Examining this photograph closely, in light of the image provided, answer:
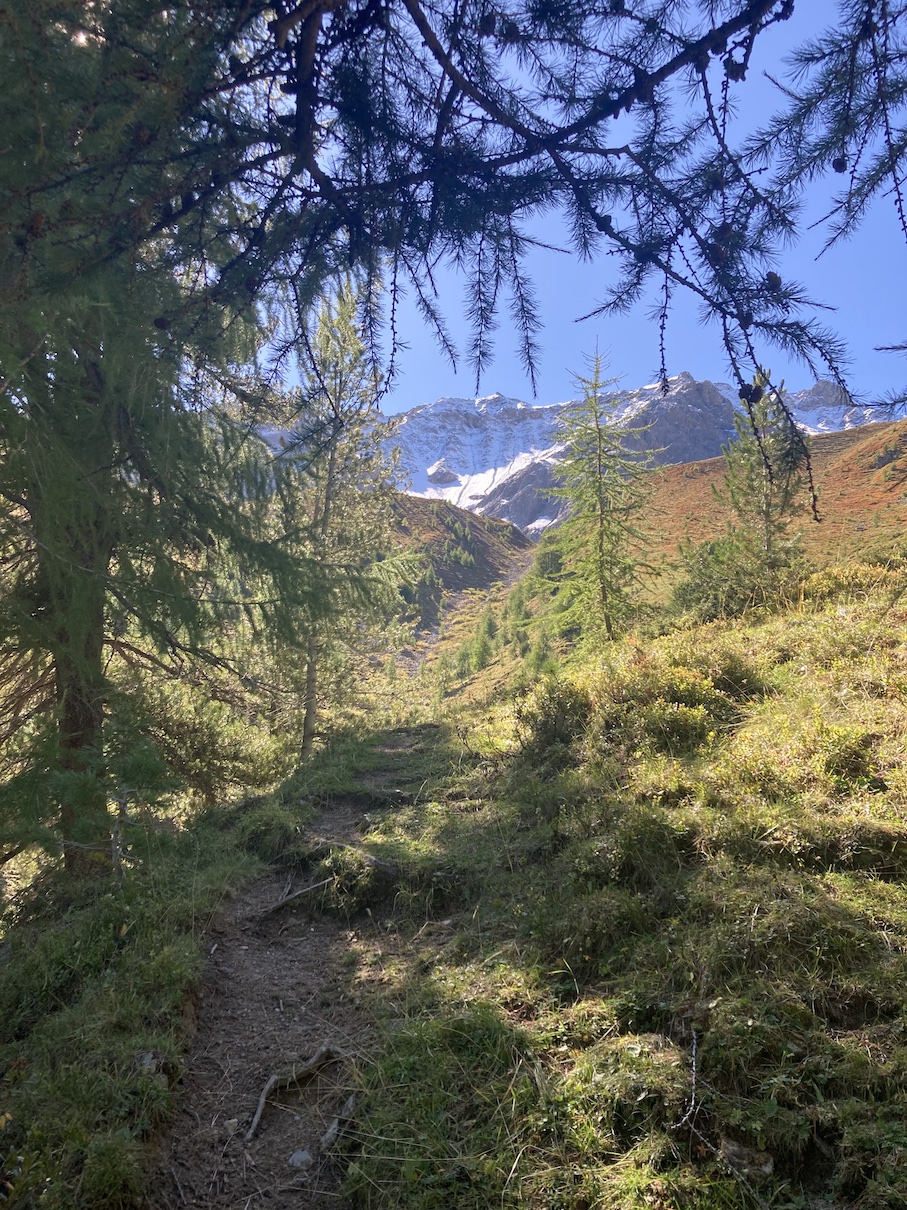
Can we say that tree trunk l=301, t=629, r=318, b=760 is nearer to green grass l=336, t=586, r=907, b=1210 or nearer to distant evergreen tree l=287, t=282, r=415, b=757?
distant evergreen tree l=287, t=282, r=415, b=757

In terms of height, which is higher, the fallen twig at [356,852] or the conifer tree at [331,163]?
the conifer tree at [331,163]

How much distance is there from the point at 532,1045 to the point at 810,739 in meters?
3.09

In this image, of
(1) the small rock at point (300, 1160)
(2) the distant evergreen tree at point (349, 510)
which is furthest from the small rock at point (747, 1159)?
(2) the distant evergreen tree at point (349, 510)

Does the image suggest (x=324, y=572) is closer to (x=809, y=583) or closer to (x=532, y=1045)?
(x=532, y=1045)

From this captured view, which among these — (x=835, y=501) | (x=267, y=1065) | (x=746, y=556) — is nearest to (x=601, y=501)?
(x=746, y=556)

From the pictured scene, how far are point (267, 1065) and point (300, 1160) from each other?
0.62 meters

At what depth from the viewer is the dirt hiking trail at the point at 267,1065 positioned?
2410 mm

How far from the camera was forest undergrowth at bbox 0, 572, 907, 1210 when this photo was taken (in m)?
2.17

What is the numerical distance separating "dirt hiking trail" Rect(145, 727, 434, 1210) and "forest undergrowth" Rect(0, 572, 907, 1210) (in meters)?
0.12

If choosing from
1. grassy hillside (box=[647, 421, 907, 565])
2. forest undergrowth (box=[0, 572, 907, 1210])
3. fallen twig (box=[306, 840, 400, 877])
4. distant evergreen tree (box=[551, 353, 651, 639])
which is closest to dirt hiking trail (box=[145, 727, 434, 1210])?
forest undergrowth (box=[0, 572, 907, 1210])

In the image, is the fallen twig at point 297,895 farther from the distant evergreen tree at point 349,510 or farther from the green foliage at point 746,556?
the green foliage at point 746,556

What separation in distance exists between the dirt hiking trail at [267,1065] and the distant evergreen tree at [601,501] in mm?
8700

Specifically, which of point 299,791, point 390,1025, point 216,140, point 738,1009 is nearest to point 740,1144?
point 738,1009

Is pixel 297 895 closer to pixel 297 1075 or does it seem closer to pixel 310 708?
pixel 297 1075
